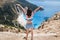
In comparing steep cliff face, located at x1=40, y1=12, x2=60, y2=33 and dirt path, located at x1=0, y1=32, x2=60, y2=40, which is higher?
steep cliff face, located at x1=40, y1=12, x2=60, y2=33

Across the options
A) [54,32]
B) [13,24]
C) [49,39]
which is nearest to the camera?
[49,39]

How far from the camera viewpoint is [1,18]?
9.01 m

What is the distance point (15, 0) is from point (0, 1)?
0.64 metres

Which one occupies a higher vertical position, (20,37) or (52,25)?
(52,25)

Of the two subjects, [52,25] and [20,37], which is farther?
[52,25]

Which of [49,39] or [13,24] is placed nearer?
[49,39]

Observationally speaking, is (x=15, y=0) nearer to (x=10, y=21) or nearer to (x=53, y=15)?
(x=10, y=21)

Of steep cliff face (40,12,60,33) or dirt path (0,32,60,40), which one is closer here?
dirt path (0,32,60,40)

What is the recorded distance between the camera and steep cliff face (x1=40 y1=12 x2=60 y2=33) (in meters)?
8.45

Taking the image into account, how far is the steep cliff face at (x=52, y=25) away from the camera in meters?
8.45

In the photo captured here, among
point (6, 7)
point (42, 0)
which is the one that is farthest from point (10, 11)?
point (42, 0)

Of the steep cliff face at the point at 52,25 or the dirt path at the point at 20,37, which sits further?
the steep cliff face at the point at 52,25

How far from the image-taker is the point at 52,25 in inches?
348

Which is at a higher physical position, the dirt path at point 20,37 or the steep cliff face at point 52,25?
the steep cliff face at point 52,25
